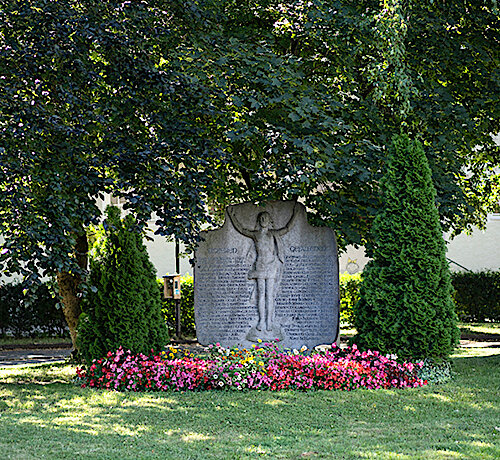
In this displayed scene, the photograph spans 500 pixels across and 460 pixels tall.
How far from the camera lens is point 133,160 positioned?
29.7 feet

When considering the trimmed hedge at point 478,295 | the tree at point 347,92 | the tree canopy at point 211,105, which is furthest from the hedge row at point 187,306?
the tree at point 347,92

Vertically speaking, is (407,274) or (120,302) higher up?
(407,274)

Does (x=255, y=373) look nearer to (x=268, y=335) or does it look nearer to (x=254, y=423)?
(x=268, y=335)

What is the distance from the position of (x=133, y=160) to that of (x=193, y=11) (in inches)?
98.2

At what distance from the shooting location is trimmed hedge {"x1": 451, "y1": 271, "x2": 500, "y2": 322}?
22391 millimetres

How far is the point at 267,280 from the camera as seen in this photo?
37.1 ft

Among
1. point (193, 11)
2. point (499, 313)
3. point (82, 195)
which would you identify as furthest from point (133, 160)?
Result: point (499, 313)

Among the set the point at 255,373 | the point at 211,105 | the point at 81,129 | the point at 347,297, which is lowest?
the point at 255,373

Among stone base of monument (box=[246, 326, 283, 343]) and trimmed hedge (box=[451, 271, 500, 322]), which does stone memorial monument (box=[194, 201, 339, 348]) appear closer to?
stone base of monument (box=[246, 326, 283, 343])

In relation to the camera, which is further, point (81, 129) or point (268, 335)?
point (268, 335)

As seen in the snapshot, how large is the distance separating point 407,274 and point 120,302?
4.04m

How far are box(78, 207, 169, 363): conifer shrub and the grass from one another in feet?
2.78

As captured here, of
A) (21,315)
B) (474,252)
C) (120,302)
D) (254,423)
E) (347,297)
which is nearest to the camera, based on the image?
(254,423)

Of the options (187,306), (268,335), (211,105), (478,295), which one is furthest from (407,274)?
(478,295)
